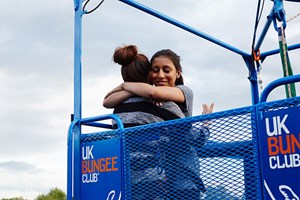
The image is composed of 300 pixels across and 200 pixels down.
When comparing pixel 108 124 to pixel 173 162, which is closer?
pixel 173 162

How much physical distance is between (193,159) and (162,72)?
2.89ft

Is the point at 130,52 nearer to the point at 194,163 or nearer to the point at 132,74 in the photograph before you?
the point at 132,74

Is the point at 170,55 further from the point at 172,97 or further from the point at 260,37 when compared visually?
the point at 260,37

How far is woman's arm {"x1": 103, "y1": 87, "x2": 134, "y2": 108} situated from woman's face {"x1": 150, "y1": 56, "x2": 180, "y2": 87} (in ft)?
0.83

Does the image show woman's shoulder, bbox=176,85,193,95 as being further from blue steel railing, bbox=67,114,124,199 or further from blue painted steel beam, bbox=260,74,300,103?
blue painted steel beam, bbox=260,74,300,103

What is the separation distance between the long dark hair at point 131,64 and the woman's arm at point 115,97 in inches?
4.6

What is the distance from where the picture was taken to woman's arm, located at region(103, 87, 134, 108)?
153 inches

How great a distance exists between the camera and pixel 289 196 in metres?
2.79

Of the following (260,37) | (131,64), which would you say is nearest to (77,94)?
(131,64)

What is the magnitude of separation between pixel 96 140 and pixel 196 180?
1017 millimetres

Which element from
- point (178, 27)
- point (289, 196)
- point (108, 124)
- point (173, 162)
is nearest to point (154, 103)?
point (173, 162)

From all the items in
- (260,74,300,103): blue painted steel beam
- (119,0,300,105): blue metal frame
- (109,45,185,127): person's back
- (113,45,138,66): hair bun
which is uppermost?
(119,0,300,105): blue metal frame

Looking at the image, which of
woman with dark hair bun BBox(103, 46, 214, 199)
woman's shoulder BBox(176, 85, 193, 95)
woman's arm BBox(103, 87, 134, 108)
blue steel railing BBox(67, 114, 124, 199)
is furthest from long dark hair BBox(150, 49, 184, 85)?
blue steel railing BBox(67, 114, 124, 199)

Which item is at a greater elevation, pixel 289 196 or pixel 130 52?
pixel 130 52
